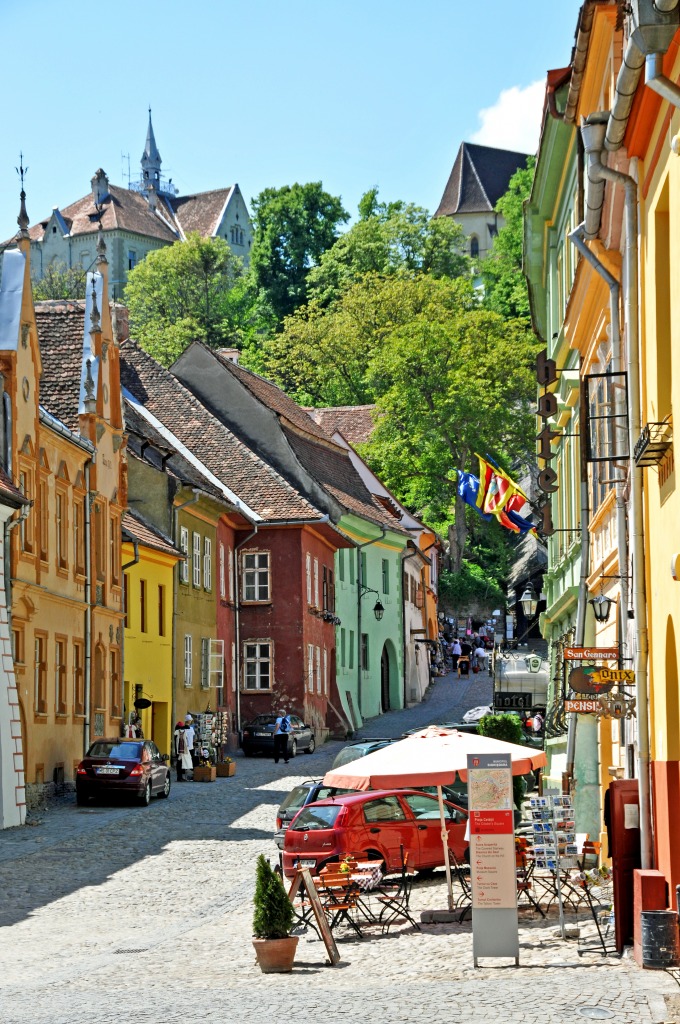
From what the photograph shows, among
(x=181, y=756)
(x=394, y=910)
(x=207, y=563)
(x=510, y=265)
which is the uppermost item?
(x=510, y=265)

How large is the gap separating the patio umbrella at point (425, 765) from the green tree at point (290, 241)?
92.4 m

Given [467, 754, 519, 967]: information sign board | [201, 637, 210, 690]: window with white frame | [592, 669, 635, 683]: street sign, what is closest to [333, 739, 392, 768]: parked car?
[467, 754, 519, 967]: information sign board

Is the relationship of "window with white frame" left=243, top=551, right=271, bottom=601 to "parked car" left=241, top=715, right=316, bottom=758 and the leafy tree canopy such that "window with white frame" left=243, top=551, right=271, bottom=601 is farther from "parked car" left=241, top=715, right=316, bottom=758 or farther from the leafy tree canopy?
the leafy tree canopy

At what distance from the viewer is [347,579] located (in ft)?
196

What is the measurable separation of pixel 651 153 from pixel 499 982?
715 centimetres

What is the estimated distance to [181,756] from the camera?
39.7 m

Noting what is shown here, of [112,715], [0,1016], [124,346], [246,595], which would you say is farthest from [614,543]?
[124,346]

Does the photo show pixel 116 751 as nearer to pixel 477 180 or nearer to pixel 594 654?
pixel 594 654

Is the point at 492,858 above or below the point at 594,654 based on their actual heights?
below

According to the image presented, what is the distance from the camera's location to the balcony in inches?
551

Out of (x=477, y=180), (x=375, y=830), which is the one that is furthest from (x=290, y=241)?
(x=375, y=830)

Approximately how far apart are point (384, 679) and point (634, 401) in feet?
163

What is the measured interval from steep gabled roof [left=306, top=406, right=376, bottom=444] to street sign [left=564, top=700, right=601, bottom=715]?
2485 inches

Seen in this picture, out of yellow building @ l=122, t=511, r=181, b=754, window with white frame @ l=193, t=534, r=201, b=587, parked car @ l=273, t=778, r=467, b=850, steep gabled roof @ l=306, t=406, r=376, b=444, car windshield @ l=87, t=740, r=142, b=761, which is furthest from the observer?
steep gabled roof @ l=306, t=406, r=376, b=444
